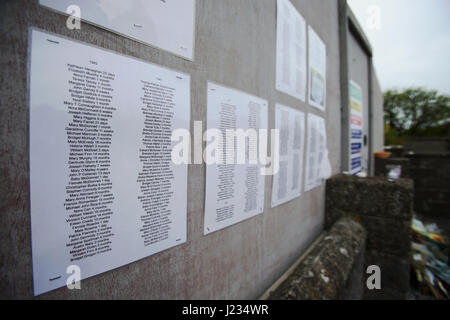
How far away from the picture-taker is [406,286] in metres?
1.80

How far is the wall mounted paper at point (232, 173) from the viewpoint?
0.81 meters

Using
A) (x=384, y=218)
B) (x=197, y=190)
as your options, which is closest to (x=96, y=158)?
(x=197, y=190)

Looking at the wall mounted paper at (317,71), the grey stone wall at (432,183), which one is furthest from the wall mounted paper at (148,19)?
the grey stone wall at (432,183)

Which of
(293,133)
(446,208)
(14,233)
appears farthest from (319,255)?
(446,208)

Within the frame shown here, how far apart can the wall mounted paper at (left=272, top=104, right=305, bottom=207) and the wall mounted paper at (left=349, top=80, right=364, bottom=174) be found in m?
1.38

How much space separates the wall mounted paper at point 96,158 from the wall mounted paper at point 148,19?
7 cm

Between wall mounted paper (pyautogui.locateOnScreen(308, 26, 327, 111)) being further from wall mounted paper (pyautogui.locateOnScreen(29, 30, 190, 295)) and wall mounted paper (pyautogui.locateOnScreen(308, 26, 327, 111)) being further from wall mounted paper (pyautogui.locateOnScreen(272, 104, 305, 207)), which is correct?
wall mounted paper (pyautogui.locateOnScreen(29, 30, 190, 295))

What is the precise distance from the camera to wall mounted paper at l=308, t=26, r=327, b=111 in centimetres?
159

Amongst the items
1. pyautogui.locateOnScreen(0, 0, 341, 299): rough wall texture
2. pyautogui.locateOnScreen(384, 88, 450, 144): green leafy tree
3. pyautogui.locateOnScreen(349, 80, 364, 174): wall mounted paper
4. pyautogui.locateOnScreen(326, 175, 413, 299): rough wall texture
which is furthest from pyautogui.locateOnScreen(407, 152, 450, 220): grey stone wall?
pyautogui.locateOnScreen(384, 88, 450, 144): green leafy tree

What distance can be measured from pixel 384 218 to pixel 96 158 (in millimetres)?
2225

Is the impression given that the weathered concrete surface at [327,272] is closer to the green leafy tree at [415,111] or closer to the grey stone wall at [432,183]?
the grey stone wall at [432,183]

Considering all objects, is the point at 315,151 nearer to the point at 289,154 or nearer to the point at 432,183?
the point at 289,154

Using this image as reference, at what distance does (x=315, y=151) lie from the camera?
5.59ft

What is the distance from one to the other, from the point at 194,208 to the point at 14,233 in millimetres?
469
